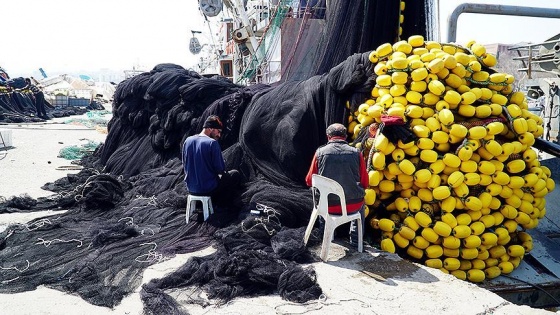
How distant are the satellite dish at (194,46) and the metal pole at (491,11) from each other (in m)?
29.6

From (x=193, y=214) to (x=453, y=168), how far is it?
295 cm

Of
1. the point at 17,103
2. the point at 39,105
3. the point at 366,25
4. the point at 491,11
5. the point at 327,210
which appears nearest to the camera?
the point at 327,210

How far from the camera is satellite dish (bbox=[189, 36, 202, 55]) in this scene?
114ft

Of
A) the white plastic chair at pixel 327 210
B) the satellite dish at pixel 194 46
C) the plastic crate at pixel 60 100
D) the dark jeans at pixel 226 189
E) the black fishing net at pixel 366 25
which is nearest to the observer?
the white plastic chair at pixel 327 210

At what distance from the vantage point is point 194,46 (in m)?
35.2

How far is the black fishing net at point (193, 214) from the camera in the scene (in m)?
3.73

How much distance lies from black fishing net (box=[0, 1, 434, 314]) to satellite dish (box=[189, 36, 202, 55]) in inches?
1100

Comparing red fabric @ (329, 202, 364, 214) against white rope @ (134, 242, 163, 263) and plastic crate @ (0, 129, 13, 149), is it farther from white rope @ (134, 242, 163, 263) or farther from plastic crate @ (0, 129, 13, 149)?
plastic crate @ (0, 129, 13, 149)

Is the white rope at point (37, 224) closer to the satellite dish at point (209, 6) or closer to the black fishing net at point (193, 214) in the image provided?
the black fishing net at point (193, 214)

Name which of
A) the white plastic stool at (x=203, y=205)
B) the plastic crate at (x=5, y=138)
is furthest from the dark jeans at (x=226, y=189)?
the plastic crate at (x=5, y=138)

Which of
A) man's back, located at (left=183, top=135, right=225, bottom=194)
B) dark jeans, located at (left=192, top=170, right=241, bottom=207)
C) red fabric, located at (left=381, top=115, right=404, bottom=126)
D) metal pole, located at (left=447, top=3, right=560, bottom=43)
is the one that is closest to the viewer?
red fabric, located at (left=381, top=115, right=404, bottom=126)

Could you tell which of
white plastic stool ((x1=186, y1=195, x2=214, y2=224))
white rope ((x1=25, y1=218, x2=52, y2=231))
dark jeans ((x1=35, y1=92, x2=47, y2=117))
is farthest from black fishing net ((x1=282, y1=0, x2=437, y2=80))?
dark jeans ((x1=35, y1=92, x2=47, y2=117))

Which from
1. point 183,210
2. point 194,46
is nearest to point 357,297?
point 183,210

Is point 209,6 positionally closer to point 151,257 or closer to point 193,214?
point 193,214
